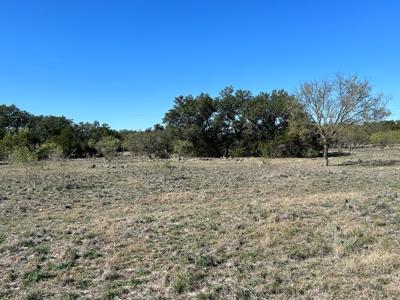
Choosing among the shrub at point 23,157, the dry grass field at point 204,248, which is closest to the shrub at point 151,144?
the shrub at point 23,157

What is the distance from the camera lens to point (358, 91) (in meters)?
29.8

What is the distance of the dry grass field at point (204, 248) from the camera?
5.25 meters

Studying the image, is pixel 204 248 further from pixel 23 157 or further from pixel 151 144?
pixel 151 144

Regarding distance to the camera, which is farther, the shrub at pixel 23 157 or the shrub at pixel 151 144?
the shrub at pixel 151 144

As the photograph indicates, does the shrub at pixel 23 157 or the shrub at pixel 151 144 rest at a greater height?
the shrub at pixel 151 144

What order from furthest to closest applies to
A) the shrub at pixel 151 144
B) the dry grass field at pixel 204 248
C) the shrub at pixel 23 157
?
the shrub at pixel 151 144, the shrub at pixel 23 157, the dry grass field at pixel 204 248

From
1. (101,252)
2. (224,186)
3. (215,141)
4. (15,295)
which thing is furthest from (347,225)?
(215,141)

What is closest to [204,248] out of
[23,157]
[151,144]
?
[23,157]

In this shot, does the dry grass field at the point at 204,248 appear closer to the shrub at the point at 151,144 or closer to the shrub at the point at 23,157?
the shrub at the point at 23,157

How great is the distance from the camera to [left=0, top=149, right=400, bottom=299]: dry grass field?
5.25m

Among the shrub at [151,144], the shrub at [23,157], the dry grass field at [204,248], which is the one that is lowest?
the dry grass field at [204,248]

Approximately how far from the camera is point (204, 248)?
7195mm

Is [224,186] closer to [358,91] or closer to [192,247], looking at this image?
[192,247]

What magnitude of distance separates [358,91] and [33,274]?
2905 cm
